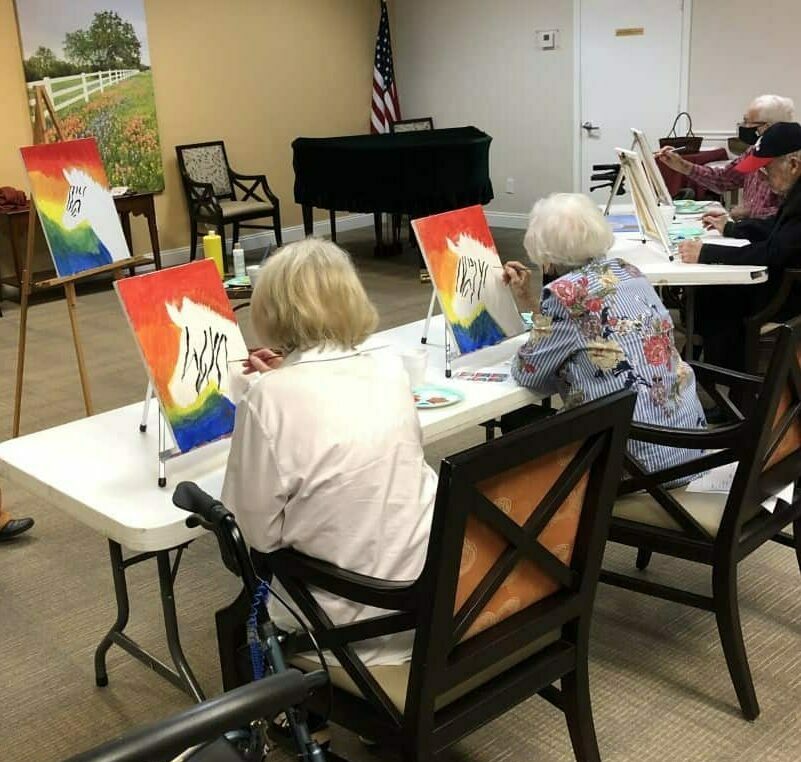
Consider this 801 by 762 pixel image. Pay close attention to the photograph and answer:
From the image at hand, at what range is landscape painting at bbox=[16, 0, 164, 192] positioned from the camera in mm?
6758

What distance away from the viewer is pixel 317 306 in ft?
5.65

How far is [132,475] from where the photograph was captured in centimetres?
204

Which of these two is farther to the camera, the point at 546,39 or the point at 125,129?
the point at 546,39

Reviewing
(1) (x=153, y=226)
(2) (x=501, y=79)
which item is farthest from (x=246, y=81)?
(2) (x=501, y=79)

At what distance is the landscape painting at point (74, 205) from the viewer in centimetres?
367

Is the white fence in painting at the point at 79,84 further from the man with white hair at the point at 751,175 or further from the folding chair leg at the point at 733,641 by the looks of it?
the folding chair leg at the point at 733,641

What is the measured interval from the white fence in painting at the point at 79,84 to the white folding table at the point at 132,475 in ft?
17.1

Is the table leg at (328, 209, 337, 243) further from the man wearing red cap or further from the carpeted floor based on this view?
the carpeted floor

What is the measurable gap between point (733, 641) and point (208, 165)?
654 cm

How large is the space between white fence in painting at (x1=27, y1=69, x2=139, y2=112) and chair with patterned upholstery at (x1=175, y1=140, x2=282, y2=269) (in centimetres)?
71

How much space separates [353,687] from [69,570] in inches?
64.4

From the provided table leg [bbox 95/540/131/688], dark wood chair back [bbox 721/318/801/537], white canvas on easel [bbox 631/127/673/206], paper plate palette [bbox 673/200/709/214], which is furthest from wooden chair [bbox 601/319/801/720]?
paper plate palette [bbox 673/200/709/214]

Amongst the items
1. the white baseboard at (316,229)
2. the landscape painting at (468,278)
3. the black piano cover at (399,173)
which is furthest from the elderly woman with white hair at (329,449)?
the white baseboard at (316,229)

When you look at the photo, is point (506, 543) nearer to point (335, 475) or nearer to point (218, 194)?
point (335, 475)
